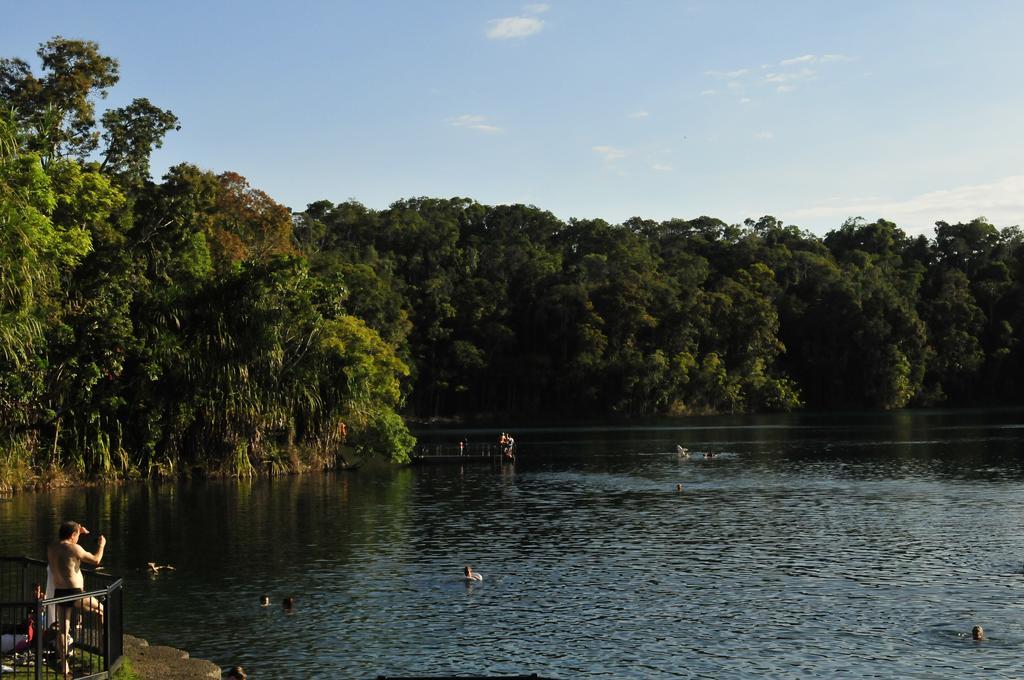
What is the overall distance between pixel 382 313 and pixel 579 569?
89738 mm

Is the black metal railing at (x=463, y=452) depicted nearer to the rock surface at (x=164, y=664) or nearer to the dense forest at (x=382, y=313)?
the dense forest at (x=382, y=313)

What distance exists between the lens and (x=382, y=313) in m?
121

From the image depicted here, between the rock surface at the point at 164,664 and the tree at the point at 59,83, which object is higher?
the tree at the point at 59,83

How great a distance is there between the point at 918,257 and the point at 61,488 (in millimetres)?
169179

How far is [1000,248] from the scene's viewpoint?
187 m

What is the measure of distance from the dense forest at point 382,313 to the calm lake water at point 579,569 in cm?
441

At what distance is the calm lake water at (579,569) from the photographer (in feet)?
75.4

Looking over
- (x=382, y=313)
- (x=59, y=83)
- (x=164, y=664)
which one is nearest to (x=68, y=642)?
(x=164, y=664)

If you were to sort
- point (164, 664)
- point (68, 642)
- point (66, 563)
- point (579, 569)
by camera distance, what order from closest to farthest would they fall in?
point (68, 642), point (66, 563), point (164, 664), point (579, 569)

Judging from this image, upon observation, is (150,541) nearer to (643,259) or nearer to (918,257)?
(643,259)

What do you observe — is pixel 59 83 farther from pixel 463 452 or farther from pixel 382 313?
pixel 382 313

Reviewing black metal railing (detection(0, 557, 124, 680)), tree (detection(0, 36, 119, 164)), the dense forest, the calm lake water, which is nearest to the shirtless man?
black metal railing (detection(0, 557, 124, 680))

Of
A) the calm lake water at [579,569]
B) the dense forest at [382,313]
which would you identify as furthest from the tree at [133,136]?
the calm lake water at [579,569]

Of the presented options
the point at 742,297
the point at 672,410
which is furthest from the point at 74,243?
the point at 742,297
